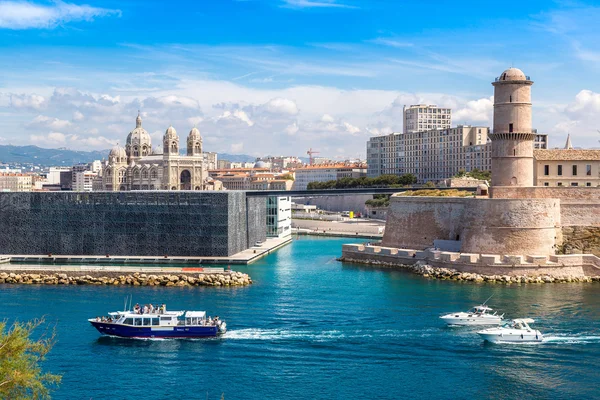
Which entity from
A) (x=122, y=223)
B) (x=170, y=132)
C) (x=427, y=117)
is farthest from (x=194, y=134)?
(x=122, y=223)

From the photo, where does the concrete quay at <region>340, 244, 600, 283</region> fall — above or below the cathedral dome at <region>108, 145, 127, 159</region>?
below

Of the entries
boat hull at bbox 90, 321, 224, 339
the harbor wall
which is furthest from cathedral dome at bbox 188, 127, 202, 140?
boat hull at bbox 90, 321, 224, 339

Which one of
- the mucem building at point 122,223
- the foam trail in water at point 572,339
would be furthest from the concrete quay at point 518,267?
the mucem building at point 122,223

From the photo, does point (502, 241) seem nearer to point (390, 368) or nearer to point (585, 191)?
point (585, 191)

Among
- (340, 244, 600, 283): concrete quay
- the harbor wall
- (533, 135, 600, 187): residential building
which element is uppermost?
(533, 135, 600, 187): residential building

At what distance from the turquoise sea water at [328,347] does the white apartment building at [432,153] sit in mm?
86509

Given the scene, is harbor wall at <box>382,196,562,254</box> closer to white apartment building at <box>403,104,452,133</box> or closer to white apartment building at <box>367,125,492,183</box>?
white apartment building at <box>367,125,492,183</box>

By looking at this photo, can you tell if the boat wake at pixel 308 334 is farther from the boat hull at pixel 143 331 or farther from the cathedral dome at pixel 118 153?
the cathedral dome at pixel 118 153

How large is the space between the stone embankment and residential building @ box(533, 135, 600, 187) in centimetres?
2425

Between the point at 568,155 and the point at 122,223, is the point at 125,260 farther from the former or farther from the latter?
the point at 568,155

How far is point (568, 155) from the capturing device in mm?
58062

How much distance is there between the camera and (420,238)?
60.3 meters

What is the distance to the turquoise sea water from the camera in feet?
88.2

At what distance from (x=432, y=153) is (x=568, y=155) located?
281 feet
